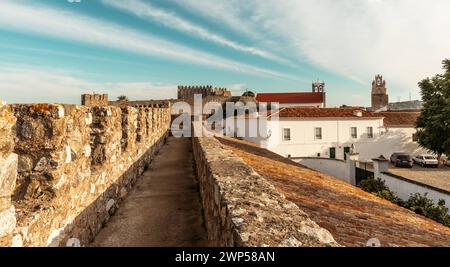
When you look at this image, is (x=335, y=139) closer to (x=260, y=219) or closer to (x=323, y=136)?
(x=323, y=136)

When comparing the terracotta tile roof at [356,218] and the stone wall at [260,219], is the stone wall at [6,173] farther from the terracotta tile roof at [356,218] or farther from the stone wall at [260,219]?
the terracotta tile roof at [356,218]

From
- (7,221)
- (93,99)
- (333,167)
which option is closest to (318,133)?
(333,167)

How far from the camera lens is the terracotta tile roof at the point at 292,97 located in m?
63.8

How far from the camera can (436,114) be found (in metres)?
25.7

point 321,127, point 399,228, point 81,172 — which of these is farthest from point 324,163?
point 81,172

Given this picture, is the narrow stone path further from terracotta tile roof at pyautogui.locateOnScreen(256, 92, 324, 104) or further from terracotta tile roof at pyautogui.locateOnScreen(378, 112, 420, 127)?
terracotta tile roof at pyautogui.locateOnScreen(256, 92, 324, 104)

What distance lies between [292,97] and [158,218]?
2496 inches

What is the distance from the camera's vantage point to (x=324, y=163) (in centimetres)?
2273

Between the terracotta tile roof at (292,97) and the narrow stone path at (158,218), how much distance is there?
5959 centimetres

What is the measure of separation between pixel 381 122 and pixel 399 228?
103 ft

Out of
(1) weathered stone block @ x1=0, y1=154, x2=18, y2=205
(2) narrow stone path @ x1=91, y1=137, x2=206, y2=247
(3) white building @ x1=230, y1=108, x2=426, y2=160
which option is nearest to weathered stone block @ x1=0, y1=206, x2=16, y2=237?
(1) weathered stone block @ x1=0, y1=154, x2=18, y2=205

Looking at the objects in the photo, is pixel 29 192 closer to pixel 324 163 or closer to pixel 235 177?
pixel 235 177

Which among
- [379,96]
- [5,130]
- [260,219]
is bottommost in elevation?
[260,219]

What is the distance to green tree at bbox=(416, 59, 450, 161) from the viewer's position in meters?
24.4
